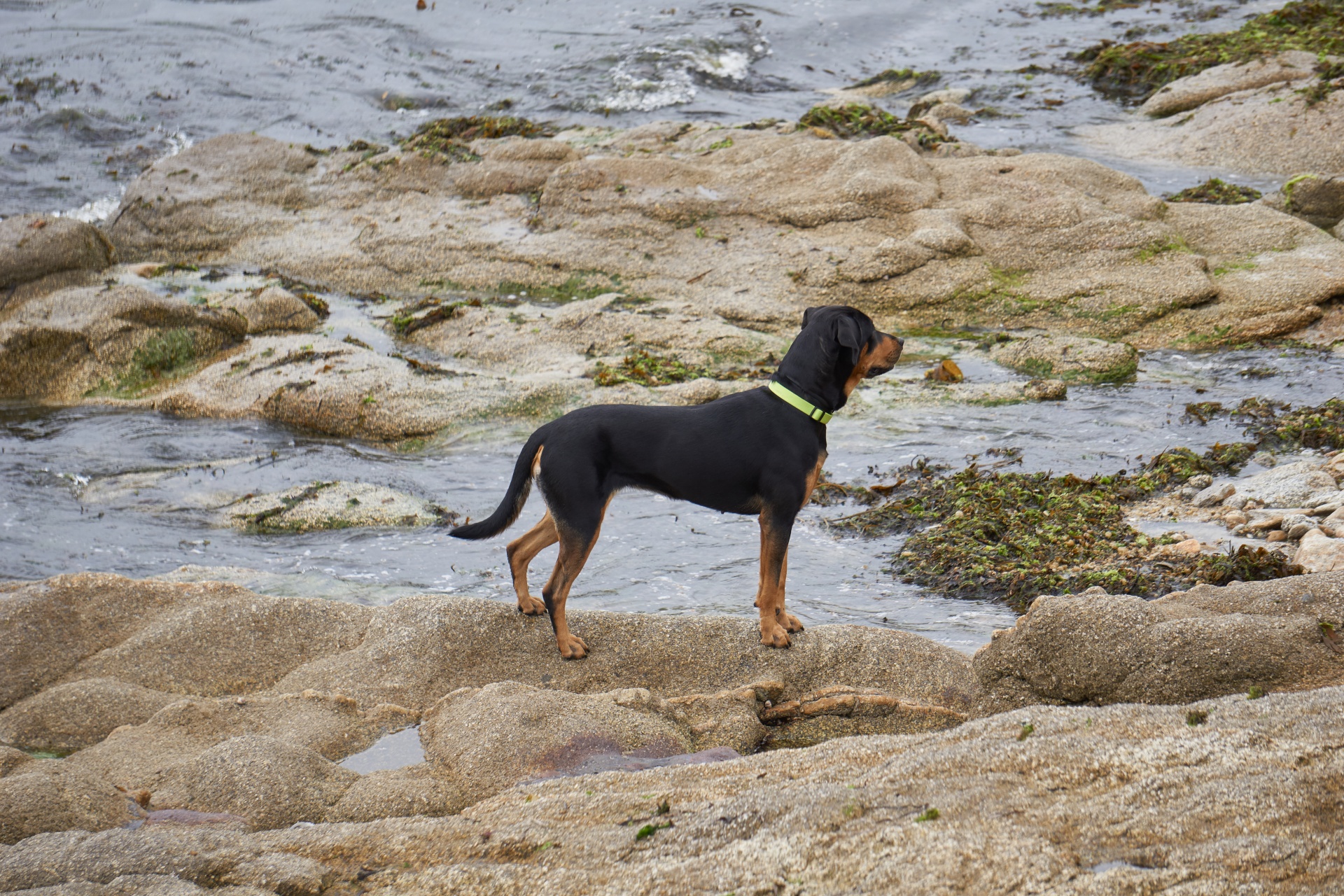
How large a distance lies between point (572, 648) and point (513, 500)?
809 mm

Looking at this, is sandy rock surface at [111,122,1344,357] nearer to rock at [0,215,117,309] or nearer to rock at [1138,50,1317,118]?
rock at [0,215,117,309]

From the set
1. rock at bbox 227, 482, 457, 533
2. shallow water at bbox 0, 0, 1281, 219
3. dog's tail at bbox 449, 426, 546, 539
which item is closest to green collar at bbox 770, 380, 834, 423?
dog's tail at bbox 449, 426, 546, 539

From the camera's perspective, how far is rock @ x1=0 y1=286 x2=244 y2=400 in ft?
38.2

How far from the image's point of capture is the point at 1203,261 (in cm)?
1148

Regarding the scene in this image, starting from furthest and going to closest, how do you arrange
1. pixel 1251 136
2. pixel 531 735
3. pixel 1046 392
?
pixel 1251 136 < pixel 1046 392 < pixel 531 735

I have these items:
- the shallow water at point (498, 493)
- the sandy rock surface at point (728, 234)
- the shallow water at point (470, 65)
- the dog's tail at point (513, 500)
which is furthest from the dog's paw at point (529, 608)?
the shallow water at point (470, 65)

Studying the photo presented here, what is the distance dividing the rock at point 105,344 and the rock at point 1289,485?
10.4m

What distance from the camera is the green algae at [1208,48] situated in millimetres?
18719

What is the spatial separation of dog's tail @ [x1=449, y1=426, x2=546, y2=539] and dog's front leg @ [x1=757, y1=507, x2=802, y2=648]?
3.92 ft

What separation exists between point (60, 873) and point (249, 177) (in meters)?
15.2

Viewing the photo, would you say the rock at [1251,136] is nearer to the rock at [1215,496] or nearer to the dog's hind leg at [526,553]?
the rock at [1215,496]

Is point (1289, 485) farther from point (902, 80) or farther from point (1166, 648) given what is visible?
point (902, 80)

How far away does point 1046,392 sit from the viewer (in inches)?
386

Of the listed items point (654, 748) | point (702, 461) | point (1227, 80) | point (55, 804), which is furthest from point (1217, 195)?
point (55, 804)
